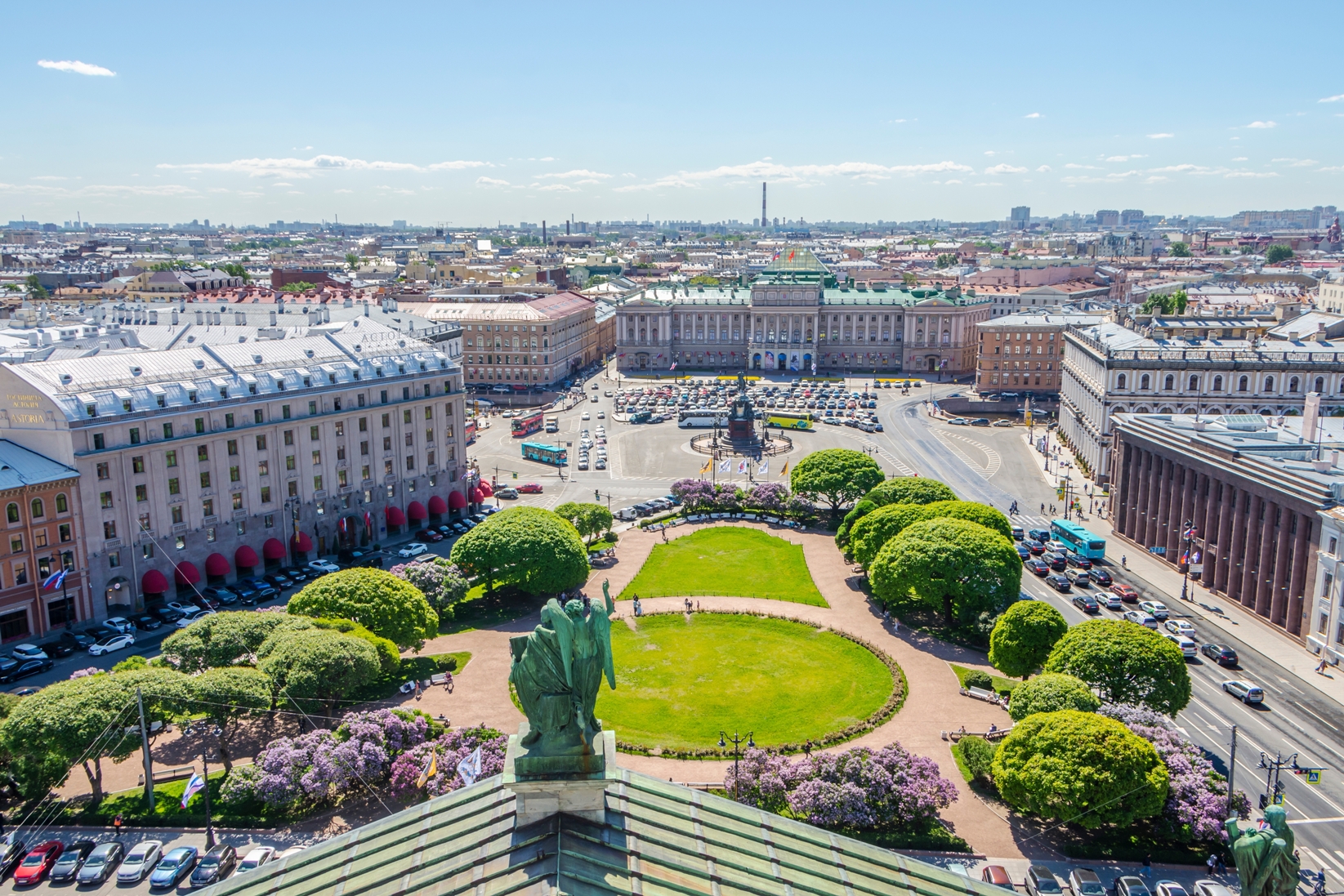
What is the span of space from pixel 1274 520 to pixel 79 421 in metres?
104

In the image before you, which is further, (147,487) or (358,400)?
(358,400)

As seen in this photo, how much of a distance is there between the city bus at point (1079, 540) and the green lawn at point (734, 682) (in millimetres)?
35215

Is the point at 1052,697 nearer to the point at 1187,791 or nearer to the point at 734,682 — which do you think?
the point at 1187,791

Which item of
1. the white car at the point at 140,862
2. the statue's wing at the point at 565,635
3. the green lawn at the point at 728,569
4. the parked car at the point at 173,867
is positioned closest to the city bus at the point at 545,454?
the green lawn at the point at 728,569

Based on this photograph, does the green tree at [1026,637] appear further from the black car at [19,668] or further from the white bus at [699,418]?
the white bus at [699,418]

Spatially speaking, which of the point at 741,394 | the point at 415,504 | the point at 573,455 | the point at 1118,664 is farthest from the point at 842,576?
the point at 741,394

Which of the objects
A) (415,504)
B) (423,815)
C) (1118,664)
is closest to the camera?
(423,815)

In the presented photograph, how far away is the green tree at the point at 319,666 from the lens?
6312cm

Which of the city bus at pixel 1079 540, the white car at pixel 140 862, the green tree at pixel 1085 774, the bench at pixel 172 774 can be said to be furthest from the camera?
the city bus at pixel 1079 540

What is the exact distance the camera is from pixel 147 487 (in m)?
91.8

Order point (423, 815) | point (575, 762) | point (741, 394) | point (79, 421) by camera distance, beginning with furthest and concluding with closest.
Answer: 1. point (741, 394)
2. point (79, 421)
3. point (423, 815)
4. point (575, 762)

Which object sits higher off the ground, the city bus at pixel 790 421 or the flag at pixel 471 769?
the flag at pixel 471 769

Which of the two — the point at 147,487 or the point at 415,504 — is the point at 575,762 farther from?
the point at 415,504

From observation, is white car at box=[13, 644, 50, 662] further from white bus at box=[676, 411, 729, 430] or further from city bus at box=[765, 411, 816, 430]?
city bus at box=[765, 411, 816, 430]
